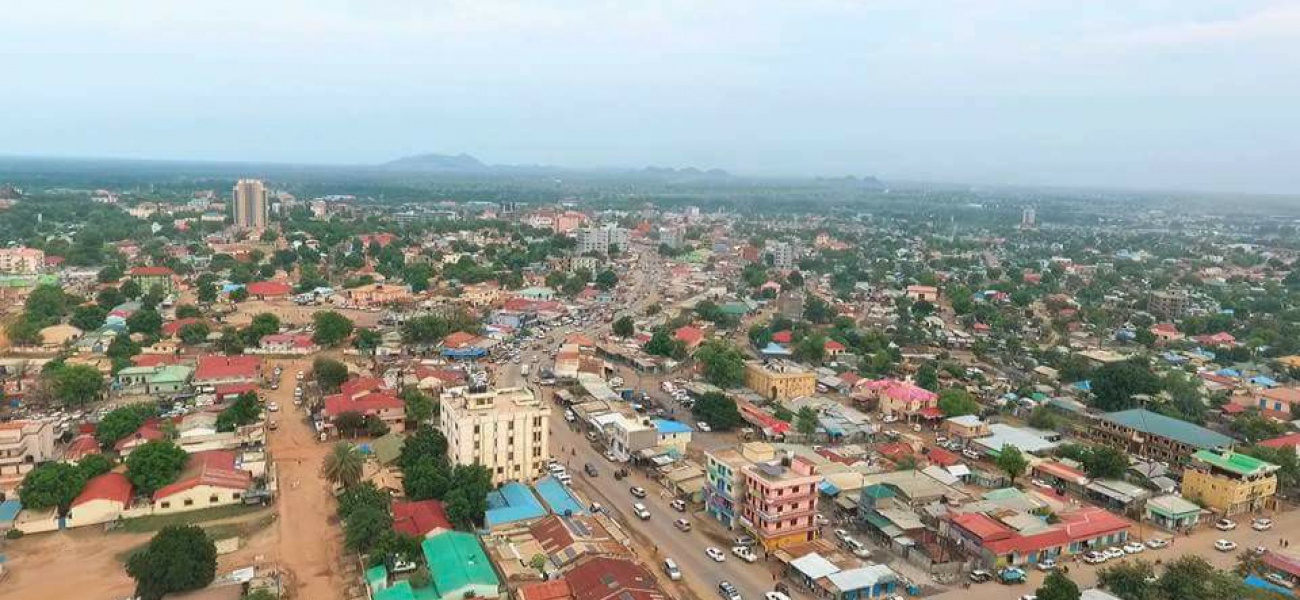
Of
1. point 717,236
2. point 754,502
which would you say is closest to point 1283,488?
point 754,502

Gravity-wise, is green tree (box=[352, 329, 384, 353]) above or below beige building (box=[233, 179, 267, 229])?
below

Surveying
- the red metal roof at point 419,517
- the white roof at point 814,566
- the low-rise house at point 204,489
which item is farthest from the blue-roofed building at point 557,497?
the low-rise house at point 204,489

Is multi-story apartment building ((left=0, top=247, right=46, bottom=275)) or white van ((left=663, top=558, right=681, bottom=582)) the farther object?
multi-story apartment building ((left=0, top=247, right=46, bottom=275))

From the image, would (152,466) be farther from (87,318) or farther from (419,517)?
(87,318)

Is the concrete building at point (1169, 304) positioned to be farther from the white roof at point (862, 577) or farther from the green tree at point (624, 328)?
the white roof at point (862, 577)

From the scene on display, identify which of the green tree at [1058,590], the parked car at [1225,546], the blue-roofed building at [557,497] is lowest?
the parked car at [1225,546]

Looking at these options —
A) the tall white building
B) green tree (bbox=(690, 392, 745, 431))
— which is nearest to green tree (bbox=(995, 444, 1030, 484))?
green tree (bbox=(690, 392, 745, 431))

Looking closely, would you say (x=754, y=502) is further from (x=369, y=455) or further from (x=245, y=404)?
(x=245, y=404)

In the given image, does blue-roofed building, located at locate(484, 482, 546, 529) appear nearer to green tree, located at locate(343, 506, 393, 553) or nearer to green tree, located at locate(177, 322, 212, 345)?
green tree, located at locate(343, 506, 393, 553)
